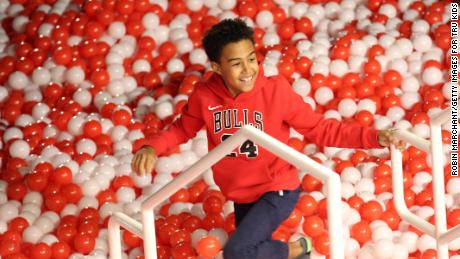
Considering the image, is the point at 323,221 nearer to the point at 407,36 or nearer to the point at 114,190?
the point at 114,190

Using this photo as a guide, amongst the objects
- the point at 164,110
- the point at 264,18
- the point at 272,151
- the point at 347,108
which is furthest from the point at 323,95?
the point at 272,151

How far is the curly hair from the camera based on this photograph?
292 cm

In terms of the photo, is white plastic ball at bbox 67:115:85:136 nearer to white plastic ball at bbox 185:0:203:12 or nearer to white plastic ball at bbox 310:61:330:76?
white plastic ball at bbox 185:0:203:12

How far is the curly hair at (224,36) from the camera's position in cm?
292

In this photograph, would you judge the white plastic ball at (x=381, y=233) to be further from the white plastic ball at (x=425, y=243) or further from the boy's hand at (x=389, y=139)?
the boy's hand at (x=389, y=139)

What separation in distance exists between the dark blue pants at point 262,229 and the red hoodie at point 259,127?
37 millimetres

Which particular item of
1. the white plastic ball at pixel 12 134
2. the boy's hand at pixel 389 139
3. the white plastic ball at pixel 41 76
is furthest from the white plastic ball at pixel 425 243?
the white plastic ball at pixel 41 76

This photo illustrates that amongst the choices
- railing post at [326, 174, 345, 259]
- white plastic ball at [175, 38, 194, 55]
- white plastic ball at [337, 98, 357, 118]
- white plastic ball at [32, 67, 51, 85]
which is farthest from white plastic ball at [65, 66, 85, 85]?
railing post at [326, 174, 345, 259]

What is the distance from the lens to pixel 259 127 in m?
2.96

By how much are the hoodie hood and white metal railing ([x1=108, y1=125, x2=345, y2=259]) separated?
1.69 feet

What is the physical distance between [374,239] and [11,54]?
2.11 m

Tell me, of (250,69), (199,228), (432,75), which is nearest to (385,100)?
(432,75)

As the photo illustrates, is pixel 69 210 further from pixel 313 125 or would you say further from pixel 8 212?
pixel 313 125

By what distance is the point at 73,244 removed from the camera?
11.6 feet
